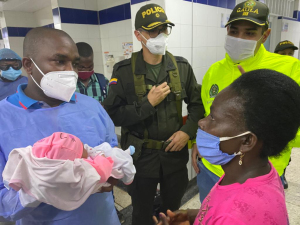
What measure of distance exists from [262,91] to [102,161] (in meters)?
0.71

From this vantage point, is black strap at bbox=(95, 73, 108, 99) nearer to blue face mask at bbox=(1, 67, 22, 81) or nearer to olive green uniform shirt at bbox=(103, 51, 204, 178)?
olive green uniform shirt at bbox=(103, 51, 204, 178)

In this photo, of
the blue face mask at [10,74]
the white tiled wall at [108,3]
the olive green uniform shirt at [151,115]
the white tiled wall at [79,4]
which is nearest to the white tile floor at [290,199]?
the olive green uniform shirt at [151,115]

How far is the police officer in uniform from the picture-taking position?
1.65 m

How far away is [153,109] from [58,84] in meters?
0.74

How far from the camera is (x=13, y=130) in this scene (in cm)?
94

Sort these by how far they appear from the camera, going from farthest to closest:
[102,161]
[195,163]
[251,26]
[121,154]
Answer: [195,163], [251,26], [121,154], [102,161]

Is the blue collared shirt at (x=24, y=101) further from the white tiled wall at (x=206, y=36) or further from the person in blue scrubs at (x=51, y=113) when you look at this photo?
the white tiled wall at (x=206, y=36)

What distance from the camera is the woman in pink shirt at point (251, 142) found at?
67 centimetres

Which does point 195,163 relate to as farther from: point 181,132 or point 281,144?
point 281,144

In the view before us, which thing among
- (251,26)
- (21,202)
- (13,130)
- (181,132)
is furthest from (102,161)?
(251,26)

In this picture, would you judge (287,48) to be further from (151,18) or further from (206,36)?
(151,18)

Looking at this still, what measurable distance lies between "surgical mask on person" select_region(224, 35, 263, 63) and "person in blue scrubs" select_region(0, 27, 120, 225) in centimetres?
101

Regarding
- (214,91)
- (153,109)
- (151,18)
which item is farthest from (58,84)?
(214,91)

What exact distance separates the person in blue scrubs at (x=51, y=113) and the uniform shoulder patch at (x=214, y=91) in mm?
828
